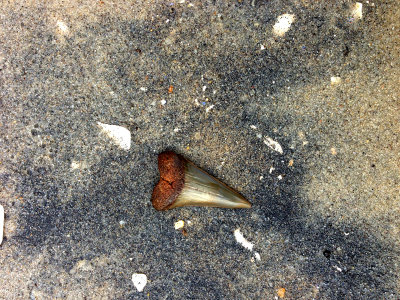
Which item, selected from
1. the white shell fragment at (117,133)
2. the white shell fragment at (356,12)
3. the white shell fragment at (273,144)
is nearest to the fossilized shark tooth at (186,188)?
the white shell fragment at (117,133)

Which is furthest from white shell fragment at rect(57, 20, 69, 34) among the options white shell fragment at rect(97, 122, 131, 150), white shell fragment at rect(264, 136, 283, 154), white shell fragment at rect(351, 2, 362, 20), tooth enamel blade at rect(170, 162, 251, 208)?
white shell fragment at rect(351, 2, 362, 20)

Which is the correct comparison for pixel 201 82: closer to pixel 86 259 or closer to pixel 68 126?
pixel 68 126

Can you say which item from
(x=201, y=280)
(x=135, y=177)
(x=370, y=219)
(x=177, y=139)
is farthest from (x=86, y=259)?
(x=370, y=219)

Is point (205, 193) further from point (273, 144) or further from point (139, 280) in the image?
point (139, 280)

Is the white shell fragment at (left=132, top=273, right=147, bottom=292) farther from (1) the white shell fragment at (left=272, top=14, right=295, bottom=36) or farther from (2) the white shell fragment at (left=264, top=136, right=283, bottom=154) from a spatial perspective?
(1) the white shell fragment at (left=272, top=14, right=295, bottom=36)

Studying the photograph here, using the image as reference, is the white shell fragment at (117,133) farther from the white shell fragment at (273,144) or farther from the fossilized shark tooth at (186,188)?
the white shell fragment at (273,144)

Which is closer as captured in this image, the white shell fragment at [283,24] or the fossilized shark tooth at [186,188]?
the fossilized shark tooth at [186,188]

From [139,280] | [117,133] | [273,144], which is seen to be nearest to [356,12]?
[273,144]

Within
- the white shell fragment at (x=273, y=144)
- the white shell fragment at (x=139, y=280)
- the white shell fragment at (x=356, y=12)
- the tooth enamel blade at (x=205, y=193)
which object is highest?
the white shell fragment at (x=356, y=12)
